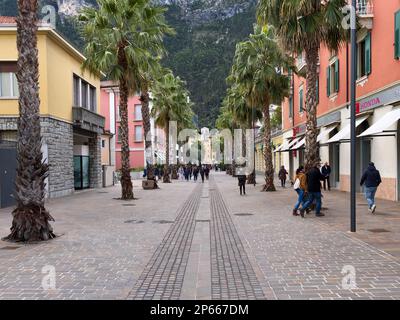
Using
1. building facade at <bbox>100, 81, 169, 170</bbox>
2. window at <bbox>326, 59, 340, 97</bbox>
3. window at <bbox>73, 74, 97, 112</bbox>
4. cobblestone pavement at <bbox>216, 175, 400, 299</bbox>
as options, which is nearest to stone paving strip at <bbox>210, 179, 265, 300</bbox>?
cobblestone pavement at <bbox>216, 175, 400, 299</bbox>

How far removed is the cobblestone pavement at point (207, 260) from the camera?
19.3 ft

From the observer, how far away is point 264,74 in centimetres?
2472

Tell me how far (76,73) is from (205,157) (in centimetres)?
12121

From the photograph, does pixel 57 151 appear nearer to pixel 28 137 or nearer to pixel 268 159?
pixel 268 159

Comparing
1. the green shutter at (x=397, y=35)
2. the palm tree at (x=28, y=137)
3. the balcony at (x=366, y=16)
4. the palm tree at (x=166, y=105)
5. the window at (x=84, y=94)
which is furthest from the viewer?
the palm tree at (x=166, y=105)

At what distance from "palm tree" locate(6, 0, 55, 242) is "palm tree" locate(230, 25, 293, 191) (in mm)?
16351

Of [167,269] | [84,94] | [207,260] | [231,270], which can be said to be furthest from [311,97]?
[84,94]

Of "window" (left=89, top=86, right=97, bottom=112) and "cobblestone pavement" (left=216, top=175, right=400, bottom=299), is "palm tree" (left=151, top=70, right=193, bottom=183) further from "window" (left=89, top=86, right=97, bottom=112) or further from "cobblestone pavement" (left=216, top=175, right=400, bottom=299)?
"cobblestone pavement" (left=216, top=175, right=400, bottom=299)

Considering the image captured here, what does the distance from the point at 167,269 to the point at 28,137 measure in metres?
5.11

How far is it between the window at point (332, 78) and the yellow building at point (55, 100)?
1336cm

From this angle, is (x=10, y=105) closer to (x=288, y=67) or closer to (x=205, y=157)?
(x=288, y=67)

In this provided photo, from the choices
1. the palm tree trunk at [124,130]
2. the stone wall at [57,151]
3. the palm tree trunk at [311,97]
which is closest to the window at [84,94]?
the stone wall at [57,151]

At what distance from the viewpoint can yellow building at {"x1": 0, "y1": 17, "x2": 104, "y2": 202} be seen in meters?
21.5

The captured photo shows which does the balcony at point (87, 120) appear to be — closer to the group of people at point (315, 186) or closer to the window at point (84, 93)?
the window at point (84, 93)
